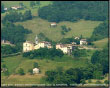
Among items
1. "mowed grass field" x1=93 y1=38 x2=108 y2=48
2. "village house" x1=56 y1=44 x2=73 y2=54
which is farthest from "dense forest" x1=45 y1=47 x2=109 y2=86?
"mowed grass field" x1=93 y1=38 x2=108 y2=48

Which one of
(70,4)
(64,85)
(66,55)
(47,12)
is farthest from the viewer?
(70,4)

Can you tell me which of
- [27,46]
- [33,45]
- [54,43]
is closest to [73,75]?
[33,45]

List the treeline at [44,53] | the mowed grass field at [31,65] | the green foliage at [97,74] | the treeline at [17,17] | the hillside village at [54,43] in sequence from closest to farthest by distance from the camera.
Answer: the mowed grass field at [31,65] → the green foliage at [97,74] → the hillside village at [54,43] → the treeline at [44,53] → the treeline at [17,17]

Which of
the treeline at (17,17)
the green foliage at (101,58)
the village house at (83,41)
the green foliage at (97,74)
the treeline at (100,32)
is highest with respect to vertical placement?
the treeline at (17,17)

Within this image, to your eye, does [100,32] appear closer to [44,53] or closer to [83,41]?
[83,41]

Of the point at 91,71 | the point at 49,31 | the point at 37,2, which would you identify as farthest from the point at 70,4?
the point at 91,71

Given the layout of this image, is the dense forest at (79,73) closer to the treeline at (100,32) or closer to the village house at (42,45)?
the village house at (42,45)

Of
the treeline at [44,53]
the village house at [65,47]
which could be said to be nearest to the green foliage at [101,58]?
the treeline at [44,53]

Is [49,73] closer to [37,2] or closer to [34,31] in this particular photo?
[34,31]
